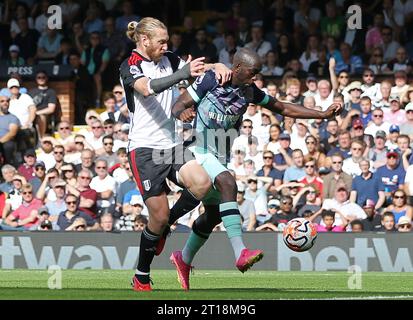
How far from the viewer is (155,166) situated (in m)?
11.3

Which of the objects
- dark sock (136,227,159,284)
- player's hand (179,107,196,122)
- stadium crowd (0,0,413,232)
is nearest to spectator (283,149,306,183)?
stadium crowd (0,0,413,232)

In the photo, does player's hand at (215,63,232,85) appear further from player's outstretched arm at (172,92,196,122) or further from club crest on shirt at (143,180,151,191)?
club crest on shirt at (143,180,151,191)

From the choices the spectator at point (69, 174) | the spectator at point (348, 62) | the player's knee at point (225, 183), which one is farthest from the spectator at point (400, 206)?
the player's knee at point (225, 183)

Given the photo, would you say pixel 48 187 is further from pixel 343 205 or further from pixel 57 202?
pixel 343 205

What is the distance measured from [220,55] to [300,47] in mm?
1521

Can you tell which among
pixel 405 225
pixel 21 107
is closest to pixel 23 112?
pixel 21 107

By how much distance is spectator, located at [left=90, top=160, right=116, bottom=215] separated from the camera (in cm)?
1923

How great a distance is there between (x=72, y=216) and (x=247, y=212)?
9.30 ft

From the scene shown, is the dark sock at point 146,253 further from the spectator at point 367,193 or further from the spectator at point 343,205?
the spectator at point 367,193

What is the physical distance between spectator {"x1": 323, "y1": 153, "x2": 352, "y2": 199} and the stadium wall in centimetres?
155

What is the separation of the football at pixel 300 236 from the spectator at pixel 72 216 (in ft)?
24.6

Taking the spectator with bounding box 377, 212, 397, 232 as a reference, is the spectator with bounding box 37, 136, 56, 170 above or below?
above
